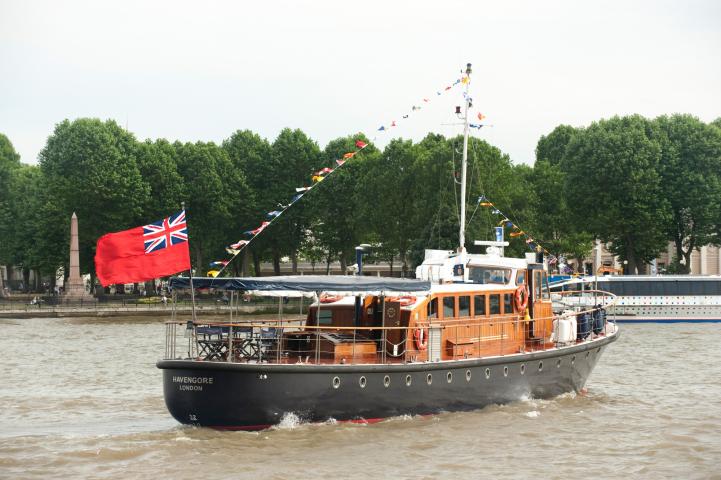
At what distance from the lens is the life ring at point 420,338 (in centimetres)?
2727

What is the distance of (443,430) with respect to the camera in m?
26.6

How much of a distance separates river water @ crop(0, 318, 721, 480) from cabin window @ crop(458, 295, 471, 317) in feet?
8.88

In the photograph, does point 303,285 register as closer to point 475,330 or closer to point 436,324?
point 436,324

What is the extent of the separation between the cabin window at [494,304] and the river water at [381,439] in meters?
2.74

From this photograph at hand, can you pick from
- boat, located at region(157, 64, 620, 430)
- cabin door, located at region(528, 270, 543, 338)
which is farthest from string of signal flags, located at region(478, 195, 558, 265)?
boat, located at region(157, 64, 620, 430)

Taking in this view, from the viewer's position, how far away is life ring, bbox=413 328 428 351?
27.3m

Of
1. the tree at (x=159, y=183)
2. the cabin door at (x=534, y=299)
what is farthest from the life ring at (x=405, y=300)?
the tree at (x=159, y=183)

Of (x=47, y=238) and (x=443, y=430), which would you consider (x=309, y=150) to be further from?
(x=443, y=430)

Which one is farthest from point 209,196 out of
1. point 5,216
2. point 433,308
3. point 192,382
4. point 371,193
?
point 192,382

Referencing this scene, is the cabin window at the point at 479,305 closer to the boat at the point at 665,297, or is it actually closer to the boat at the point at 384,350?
the boat at the point at 384,350

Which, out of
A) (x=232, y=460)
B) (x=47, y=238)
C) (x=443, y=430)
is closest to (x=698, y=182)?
(x=47, y=238)

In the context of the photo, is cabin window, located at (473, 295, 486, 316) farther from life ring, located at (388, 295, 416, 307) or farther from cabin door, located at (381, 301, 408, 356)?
cabin door, located at (381, 301, 408, 356)

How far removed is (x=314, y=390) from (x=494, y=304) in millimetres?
7418

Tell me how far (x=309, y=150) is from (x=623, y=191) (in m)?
30.2
